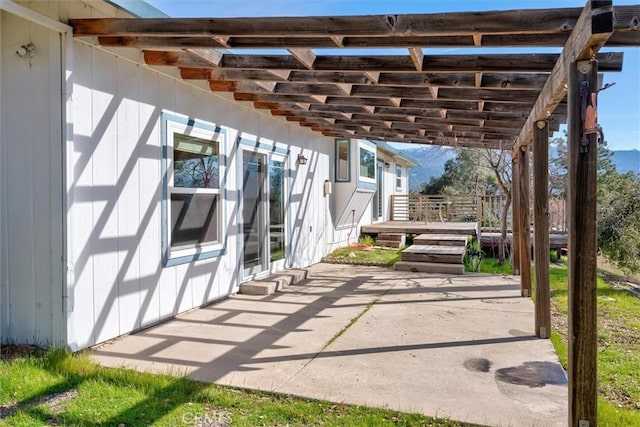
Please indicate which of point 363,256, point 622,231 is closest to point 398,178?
point 363,256

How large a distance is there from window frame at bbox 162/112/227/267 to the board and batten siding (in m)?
0.09

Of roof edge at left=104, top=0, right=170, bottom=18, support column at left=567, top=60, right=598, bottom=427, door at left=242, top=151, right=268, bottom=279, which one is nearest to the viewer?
support column at left=567, top=60, right=598, bottom=427

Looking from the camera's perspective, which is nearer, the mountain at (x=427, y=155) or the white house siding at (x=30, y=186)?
the white house siding at (x=30, y=186)

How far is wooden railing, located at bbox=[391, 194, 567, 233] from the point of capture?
14.2m

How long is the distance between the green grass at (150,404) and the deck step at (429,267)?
243 inches

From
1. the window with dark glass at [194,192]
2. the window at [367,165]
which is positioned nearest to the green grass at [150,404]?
the window with dark glass at [194,192]

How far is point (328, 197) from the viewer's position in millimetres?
10898

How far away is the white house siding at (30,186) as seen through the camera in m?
3.90

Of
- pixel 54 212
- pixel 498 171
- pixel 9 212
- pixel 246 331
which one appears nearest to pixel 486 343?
pixel 246 331

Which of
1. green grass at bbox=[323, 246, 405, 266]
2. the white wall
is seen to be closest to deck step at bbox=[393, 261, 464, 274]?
green grass at bbox=[323, 246, 405, 266]

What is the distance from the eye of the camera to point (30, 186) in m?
3.98

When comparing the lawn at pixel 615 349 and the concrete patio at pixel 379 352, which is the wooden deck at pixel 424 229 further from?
the concrete patio at pixel 379 352

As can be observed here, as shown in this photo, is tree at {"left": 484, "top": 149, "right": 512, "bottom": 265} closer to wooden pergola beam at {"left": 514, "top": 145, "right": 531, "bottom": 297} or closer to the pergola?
the pergola

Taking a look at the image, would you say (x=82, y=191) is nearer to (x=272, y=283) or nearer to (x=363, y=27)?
(x=363, y=27)
